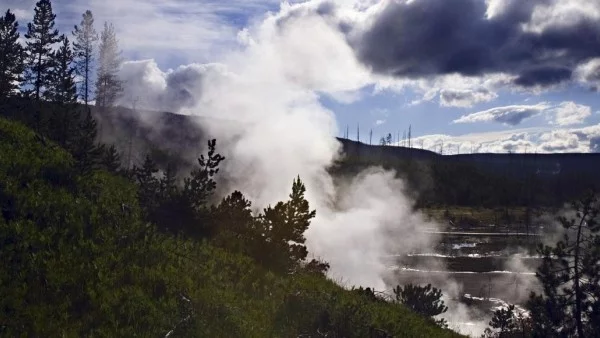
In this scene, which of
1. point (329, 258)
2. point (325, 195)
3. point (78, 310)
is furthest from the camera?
point (325, 195)

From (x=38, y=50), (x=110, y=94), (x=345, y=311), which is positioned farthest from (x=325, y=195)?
(x=110, y=94)

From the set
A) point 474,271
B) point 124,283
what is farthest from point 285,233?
point 474,271

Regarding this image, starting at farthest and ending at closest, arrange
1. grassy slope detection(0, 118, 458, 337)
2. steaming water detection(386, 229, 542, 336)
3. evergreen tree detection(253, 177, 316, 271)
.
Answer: steaming water detection(386, 229, 542, 336), evergreen tree detection(253, 177, 316, 271), grassy slope detection(0, 118, 458, 337)

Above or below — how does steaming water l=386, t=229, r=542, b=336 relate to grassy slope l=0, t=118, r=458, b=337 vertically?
below

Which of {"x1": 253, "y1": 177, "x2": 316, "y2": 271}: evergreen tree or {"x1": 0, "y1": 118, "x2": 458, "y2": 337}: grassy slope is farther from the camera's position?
{"x1": 253, "y1": 177, "x2": 316, "y2": 271}: evergreen tree

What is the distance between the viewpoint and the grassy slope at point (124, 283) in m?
8.27

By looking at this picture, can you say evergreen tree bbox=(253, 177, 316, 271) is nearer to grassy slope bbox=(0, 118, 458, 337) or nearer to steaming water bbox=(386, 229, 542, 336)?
grassy slope bbox=(0, 118, 458, 337)

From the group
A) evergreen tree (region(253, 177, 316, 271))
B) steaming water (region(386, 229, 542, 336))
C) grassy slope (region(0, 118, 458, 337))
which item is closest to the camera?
grassy slope (region(0, 118, 458, 337))

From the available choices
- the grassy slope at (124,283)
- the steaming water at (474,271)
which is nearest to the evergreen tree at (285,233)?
the grassy slope at (124,283)

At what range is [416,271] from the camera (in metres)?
53.6

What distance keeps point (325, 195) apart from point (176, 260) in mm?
35979

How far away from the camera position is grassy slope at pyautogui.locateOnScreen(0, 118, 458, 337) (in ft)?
27.1

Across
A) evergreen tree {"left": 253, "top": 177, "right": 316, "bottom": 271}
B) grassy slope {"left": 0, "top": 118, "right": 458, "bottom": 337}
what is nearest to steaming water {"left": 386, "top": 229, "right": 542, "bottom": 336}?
evergreen tree {"left": 253, "top": 177, "right": 316, "bottom": 271}

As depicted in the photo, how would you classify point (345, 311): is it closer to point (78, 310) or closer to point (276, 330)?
point (276, 330)
